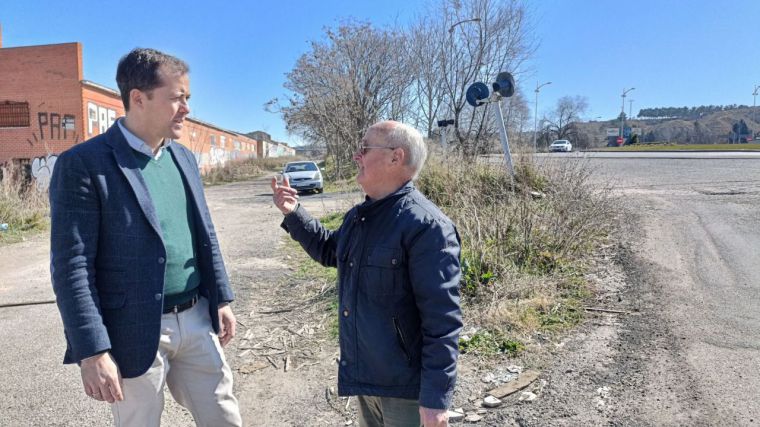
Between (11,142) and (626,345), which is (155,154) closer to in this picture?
(626,345)

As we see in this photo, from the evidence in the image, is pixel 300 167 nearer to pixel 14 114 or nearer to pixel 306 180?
pixel 306 180

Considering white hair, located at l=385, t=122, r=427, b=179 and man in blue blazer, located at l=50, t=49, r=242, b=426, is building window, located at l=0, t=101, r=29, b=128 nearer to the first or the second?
man in blue blazer, located at l=50, t=49, r=242, b=426

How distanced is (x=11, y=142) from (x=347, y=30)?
50.3 feet

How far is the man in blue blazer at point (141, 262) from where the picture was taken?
1.68m

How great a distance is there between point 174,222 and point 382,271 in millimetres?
890

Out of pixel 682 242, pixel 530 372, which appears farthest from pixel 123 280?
pixel 682 242

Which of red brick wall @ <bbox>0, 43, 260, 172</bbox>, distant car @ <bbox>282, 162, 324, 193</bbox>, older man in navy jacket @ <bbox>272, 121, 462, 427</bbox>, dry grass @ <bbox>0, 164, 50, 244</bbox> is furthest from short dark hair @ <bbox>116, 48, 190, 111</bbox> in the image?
red brick wall @ <bbox>0, 43, 260, 172</bbox>

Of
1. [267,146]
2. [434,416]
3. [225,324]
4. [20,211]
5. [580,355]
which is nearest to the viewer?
[434,416]

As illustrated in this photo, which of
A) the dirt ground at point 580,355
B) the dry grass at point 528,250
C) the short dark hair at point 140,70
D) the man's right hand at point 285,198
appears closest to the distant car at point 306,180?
the dry grass at point 528,250

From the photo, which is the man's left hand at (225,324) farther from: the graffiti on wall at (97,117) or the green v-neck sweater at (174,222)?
the graffiti on wall at (97,117)

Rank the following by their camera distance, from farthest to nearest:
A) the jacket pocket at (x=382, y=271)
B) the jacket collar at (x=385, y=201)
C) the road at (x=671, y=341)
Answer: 1. the road at (x=671, y=341)
2. the jacket collar at (x=385, y=201)
3. the jacket pocket at (x=382, y=271)

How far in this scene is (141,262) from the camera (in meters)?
1.78

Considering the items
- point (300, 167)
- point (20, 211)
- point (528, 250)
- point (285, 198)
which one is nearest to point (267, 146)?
point (300, 167)

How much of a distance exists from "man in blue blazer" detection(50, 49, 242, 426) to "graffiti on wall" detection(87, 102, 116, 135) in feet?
71.9
